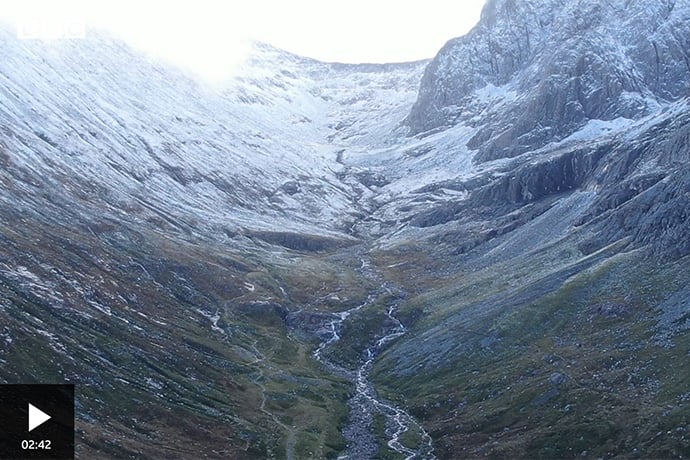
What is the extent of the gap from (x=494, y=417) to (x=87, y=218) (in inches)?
4892

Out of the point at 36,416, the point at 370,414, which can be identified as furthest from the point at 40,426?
the point at 370,414

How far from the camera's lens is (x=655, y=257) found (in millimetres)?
145125

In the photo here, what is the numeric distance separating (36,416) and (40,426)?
5.06 ft

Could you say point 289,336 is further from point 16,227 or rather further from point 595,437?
point 595,437

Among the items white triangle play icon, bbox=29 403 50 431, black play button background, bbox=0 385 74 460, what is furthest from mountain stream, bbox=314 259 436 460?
white triangle play icon, bbox=29 403 50 431

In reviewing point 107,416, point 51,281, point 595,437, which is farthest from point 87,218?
point 595,437

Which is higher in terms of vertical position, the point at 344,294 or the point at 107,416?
the point at 344,294

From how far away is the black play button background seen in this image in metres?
77.9

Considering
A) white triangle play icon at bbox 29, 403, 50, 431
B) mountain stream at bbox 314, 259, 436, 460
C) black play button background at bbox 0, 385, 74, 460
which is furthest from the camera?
mountain stream at bbox 314, 259, 436, 460

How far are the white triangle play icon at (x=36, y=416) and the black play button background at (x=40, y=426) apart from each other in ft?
1.43

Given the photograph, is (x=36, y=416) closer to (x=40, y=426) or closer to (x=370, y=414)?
(x=40, y=426)

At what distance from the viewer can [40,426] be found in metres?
89.3

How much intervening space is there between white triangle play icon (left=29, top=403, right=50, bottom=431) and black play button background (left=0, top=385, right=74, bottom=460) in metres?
0.43

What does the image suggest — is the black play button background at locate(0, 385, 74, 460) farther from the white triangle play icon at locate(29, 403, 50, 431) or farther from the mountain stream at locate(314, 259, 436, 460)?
the mountain stream at locate(314, 259, 436, 460)
